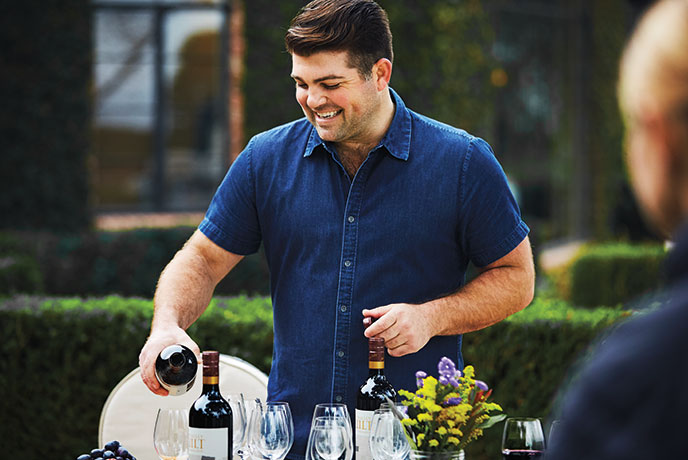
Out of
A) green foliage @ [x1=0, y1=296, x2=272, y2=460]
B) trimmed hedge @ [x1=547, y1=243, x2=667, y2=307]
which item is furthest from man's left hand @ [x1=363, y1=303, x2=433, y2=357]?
trimmed hedge @ [x1=547, y1=243, x2=667, y2=307]

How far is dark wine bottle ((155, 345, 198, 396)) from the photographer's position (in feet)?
7.51

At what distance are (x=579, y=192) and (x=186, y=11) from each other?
642 cm

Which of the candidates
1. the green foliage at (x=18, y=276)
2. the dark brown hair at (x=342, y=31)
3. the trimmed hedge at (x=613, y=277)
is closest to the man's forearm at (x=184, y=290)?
the dark brown hair at (x=342, y=31)

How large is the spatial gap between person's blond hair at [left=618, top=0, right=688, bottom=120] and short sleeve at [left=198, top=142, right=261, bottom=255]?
6.45 feet

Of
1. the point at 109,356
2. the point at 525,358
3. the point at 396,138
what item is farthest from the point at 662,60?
the point at 109,356

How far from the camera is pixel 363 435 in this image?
7.17ft

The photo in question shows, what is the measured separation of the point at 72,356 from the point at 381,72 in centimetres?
271

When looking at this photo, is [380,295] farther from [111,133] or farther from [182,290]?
[111,133]

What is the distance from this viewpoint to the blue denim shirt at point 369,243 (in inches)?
104

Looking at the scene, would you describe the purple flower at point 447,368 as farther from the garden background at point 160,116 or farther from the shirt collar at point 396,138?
the garden background at point 160,116

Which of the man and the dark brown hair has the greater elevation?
the dark brown hair

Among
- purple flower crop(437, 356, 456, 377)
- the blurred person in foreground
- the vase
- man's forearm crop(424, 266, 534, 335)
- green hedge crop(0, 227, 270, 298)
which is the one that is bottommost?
green hedge crop(0, 227, 270, 298)

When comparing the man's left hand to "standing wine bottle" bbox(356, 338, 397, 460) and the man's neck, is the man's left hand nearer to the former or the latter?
"standing wine bottle" bbox(356, 338, 397, 460)

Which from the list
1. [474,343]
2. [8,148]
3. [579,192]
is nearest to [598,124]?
[579,192]
